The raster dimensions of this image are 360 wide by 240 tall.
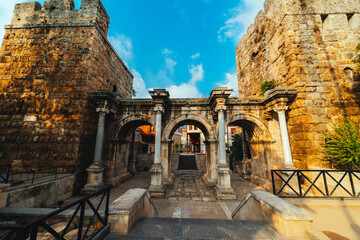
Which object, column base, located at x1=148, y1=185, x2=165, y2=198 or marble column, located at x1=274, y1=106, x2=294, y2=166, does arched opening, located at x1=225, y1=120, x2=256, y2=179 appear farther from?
column base, located at x1=148, y1=185, x2=165, y2=198

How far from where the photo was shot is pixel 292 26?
7.20 m

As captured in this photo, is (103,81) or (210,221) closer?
(210,221)

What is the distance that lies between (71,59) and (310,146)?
12.8 m

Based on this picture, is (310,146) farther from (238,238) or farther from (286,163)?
(238,238)

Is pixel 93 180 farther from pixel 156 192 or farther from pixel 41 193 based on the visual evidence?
pixel 156 192

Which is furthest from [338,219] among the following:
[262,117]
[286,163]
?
[262,117]

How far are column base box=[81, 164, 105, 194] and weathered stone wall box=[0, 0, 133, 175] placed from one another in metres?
0.65

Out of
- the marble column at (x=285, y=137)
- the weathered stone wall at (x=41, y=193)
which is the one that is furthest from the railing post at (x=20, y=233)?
the marble column at (x=285, y=137)

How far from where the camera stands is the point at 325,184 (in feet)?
13.2

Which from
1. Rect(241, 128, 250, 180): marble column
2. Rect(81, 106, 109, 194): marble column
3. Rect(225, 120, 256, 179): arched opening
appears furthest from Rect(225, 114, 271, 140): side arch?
Rect(81, 106, 109, 194): marble column

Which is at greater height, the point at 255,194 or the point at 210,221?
the point at 255,194

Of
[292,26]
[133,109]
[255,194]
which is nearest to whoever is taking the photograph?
[255,194]

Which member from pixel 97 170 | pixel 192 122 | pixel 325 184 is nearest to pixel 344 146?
pixel 325 184

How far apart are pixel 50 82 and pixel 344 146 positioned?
13.6 m
